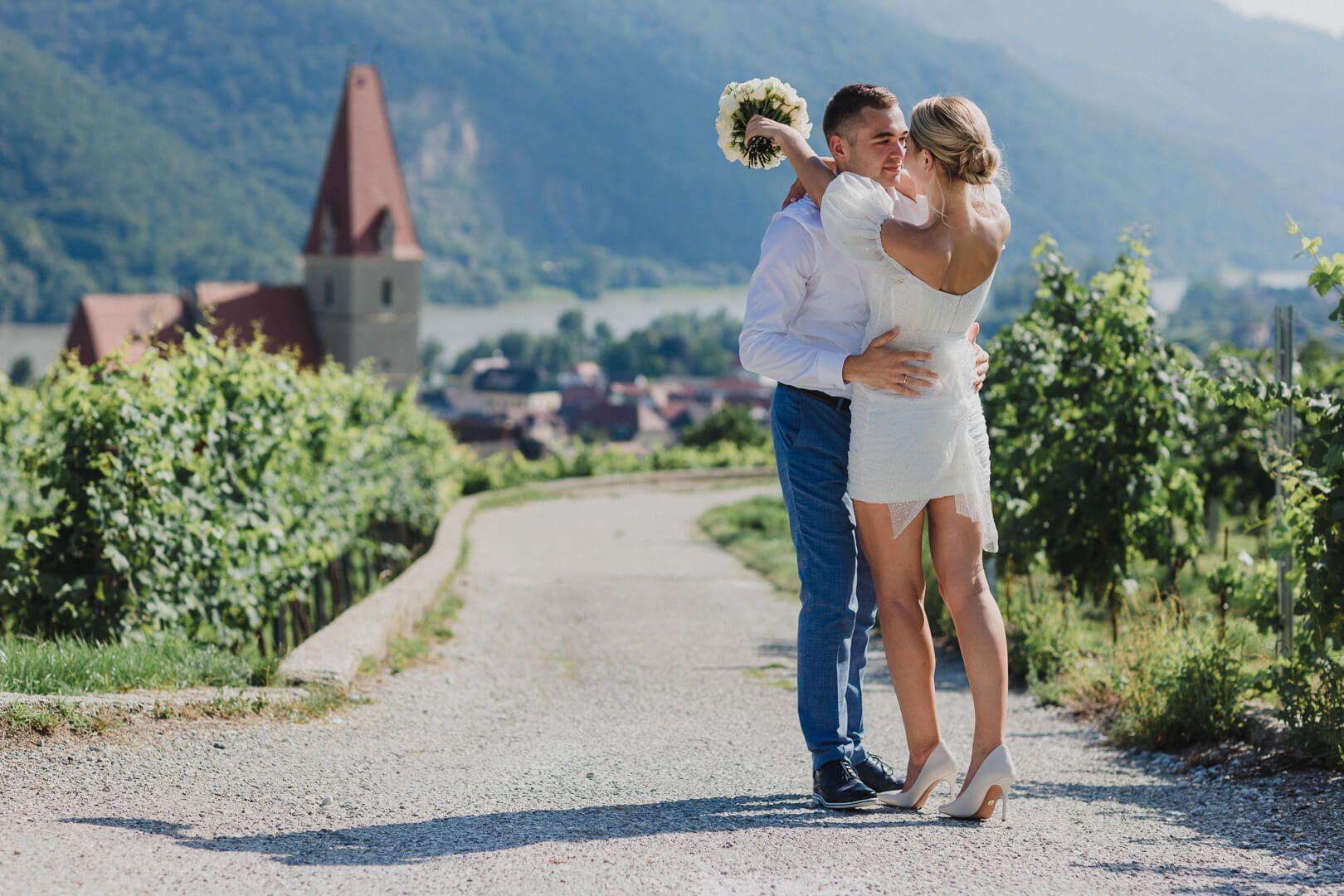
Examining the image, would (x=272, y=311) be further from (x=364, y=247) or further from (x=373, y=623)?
(x=373, y=623)

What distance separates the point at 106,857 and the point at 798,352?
202cm

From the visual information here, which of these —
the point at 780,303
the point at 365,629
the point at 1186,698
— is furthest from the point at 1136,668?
the point at 365,629

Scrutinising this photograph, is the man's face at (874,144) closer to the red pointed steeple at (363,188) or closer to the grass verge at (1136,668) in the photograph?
the grass verge at (1136,668)

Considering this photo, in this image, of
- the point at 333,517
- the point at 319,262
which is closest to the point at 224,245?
the point at 319,262

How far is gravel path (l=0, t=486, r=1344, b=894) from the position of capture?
2906 mm

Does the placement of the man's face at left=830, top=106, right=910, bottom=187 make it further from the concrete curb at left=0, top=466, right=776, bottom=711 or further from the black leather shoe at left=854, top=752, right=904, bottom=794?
the concrete curb at left=0, top=466, right=776, bottom=711

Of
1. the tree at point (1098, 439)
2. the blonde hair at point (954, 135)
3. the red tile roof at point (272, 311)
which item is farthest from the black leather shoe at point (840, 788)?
the red tile roof at point (272, 311)

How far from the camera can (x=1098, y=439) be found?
669cm

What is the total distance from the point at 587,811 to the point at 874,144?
75.8 inches

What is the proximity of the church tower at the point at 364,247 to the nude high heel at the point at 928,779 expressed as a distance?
63341 millimetres

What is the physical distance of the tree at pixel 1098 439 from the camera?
6586mm

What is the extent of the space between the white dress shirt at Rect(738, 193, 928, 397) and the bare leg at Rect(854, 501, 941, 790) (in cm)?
40

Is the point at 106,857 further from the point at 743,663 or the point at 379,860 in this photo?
the point at 743,663

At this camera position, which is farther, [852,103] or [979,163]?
[852,103]
